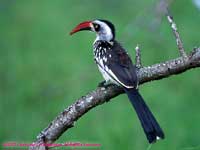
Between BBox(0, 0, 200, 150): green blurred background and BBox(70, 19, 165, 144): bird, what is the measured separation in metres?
0.76

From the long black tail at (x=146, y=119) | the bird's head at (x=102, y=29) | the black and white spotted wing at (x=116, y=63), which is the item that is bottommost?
the long black tail at (x=146, y=119)

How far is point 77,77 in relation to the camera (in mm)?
6805

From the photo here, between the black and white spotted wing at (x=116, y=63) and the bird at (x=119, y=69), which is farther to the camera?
the black and white spotted wing at (x=116, y=63)

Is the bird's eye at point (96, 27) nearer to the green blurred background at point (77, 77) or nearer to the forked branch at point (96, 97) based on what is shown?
the green blurred background at point (77, 77)

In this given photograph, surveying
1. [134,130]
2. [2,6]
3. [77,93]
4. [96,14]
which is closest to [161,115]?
[134,130]

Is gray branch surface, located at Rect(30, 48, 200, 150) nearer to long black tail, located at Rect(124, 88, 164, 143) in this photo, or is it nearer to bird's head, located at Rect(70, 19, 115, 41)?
long black tail, located at Rect(124, 88, 164, 143)

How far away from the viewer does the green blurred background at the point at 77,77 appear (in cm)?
664

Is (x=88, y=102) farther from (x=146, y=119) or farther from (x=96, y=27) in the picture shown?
(x=96, y=27)

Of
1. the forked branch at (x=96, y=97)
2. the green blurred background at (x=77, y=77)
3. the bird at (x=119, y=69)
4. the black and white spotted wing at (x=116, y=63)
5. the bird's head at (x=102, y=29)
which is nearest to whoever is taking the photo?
the forked branch at (x=96, y=97)

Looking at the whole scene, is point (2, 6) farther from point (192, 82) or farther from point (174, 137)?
point (174, 137)

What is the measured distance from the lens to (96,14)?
8.62m

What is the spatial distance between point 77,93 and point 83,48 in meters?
0.98

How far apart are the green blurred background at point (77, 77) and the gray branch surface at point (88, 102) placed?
162cm

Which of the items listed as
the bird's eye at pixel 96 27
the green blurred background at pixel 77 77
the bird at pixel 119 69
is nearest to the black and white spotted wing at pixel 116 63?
the bird at pixel 119 69
